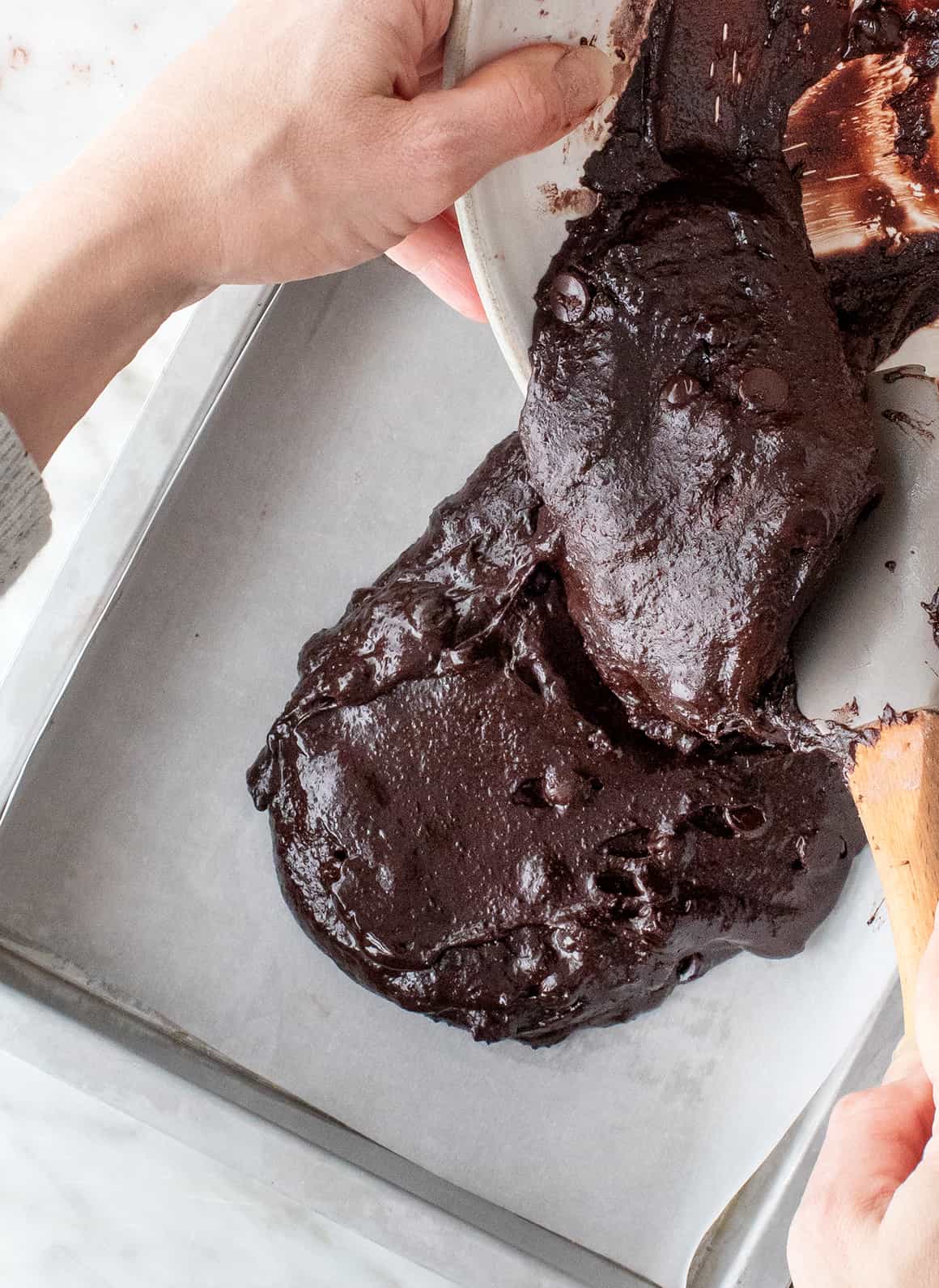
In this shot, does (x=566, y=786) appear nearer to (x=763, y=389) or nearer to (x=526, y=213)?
(x=763, y=389)

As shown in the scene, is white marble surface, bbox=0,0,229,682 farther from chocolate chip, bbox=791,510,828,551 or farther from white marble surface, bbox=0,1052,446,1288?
chocolate chip, bbox=791,510,828,551

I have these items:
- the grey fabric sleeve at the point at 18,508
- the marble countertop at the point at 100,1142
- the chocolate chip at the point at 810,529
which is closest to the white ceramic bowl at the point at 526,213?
the chocolate chip at the point at 810,529

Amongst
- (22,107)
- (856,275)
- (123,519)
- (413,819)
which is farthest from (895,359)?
(22,107)

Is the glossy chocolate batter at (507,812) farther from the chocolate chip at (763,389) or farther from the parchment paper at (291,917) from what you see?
the chocolate chip at (763,389)

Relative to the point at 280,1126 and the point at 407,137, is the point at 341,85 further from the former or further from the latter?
the point at 280,1126

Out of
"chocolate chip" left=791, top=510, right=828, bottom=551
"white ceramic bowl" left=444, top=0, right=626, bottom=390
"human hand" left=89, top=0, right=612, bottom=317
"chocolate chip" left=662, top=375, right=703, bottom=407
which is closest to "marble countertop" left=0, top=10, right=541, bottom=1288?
Result: "human hand" left=89, top=0, right=612, bottom=317

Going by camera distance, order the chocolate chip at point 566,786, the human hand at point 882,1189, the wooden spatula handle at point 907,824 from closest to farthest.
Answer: the human hand at point 882,1189, the wooden spatula handle at point 907,824, the chocolate chip at point 566,786
